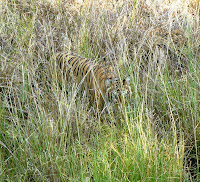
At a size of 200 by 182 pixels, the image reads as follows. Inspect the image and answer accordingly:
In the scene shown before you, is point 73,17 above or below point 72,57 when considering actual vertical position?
above

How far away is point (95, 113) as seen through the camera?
2.41 meters

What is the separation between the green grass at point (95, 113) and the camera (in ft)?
5.46

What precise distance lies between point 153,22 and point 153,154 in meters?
2.26

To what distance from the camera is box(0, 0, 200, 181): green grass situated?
5.46 ft

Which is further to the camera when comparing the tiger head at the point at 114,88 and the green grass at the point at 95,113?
the tiger head at the point at 114,88

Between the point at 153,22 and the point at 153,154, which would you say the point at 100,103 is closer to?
the point at 153,154

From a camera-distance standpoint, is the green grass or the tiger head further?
the tiger head

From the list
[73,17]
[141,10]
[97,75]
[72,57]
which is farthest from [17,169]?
[141,10]

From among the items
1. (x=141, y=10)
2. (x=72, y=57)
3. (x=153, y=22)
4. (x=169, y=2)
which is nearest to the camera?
(x=72, y=57)

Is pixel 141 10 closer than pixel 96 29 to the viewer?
No

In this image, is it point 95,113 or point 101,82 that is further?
point 101,82

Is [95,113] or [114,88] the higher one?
[114,88]

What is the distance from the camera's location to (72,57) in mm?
2889

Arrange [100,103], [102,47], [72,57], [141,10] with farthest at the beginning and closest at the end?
[141,10]
[102,47]
[72,57]
[100,103]
